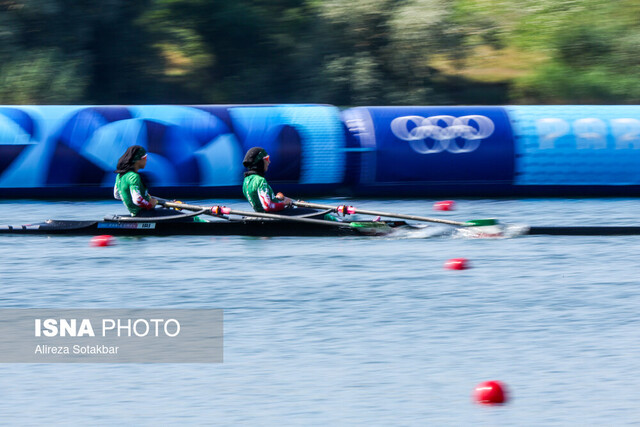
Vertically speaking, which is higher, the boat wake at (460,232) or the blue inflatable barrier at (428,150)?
the blue inflatable barrier at (428,150)

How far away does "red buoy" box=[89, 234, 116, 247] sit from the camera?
1304 centimetres

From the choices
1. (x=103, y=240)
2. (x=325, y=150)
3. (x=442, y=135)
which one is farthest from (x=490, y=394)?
(x=442, y=135)

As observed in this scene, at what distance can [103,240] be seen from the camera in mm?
13070

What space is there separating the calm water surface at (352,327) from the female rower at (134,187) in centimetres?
50

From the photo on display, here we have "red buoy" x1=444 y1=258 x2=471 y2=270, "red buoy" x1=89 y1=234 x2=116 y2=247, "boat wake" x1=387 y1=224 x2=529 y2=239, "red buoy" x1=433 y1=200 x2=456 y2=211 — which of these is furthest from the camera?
"red buoy" x1=433 y1=200 x2=456 y2=211

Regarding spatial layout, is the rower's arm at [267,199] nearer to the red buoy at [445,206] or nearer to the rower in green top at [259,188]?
the rower in green top at [259,188]

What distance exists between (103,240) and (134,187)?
0.88 meters

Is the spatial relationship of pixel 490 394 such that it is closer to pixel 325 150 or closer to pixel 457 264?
pixel 457 264

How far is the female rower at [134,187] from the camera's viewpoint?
13312mm

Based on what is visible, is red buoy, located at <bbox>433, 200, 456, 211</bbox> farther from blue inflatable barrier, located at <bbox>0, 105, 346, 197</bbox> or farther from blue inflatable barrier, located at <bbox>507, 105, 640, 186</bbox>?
blue inflatable barrier, located at <bbox>0, 105, 346, 197</bbox>

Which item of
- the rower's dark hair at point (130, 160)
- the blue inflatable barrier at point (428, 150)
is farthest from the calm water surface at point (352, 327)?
the blue inflatable barrier at point (428, 150)

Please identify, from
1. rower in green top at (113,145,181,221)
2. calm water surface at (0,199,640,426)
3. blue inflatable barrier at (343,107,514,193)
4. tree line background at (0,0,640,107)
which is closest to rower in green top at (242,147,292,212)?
calm water surface at (0,199,640,426)

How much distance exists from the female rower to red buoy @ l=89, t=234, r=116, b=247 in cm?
50

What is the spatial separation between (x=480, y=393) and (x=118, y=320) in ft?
12.9
